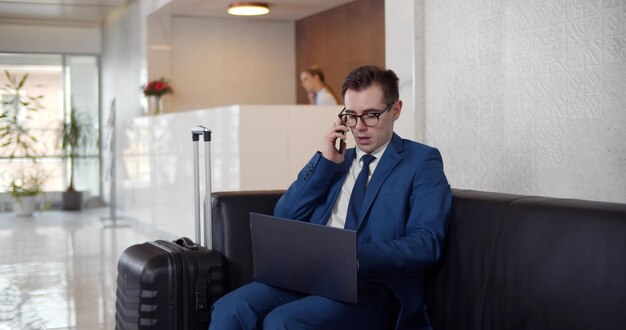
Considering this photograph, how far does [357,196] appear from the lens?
271 centimetres

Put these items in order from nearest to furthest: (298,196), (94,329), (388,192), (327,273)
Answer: (327,273) → (388,192) → (298,196) → (94,329)

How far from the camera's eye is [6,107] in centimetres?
1221

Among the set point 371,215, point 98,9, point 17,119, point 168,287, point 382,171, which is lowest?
point 168,287

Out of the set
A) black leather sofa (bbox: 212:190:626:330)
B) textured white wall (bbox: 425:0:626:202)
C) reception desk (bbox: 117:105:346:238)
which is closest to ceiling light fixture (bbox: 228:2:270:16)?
reception desk (bbox: 117:105:346:238)

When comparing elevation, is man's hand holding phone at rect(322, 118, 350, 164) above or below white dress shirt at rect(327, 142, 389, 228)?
above

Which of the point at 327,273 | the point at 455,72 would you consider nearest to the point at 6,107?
the point at 455,72

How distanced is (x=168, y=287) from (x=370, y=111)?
37.5 inches

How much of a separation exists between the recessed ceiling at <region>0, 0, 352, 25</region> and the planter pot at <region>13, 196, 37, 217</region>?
2.69 meters

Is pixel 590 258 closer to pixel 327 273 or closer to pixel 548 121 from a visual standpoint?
pixel 327 273

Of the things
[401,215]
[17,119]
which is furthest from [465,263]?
[17,119]

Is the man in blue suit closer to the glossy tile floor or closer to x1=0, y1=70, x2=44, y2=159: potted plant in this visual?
the glossy tile floor

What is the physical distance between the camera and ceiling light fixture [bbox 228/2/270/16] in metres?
9.12

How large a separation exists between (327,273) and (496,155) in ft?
4.25

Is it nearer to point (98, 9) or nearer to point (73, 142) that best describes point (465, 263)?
point (98, 9)
